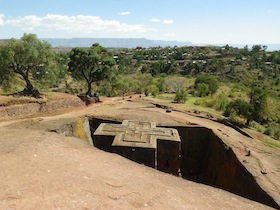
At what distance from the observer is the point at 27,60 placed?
66.0ft

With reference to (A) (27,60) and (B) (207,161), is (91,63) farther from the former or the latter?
(B) (207,161)

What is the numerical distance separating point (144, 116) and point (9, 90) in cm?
1224

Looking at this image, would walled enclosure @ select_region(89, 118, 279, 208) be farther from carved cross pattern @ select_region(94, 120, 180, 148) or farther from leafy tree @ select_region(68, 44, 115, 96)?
leafy tree @ select_region(68, 44, 115, 96)

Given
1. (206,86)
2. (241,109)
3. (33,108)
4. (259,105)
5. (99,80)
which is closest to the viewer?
(259,105)

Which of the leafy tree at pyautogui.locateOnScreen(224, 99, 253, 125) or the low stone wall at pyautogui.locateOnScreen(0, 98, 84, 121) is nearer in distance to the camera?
the low stone wall at pyautogui.locateOnScreen(0, 98, 84, 121)

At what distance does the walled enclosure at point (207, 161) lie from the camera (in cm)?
1069

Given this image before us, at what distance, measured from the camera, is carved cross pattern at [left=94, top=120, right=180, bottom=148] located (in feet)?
36.5

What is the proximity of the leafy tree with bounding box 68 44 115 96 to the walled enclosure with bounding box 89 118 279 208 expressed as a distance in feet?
28.8

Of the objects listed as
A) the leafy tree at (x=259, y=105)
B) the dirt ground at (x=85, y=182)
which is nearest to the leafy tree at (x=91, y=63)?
the leafy tree at (x=259, y=105)

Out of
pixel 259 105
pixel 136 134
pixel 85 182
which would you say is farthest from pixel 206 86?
pixel 85 182

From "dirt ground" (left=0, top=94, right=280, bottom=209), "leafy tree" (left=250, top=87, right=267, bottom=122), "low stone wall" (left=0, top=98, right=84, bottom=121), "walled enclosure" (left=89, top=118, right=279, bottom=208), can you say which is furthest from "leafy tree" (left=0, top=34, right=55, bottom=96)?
"leafy tree" (left=250, top=87, right=267, bottom=122)

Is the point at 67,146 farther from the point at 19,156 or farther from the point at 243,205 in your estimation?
the point at 243,205

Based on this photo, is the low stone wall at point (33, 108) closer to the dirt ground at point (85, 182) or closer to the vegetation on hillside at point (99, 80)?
the vegetation on hillside at point (99, 80)

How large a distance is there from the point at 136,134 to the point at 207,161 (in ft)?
19.6
